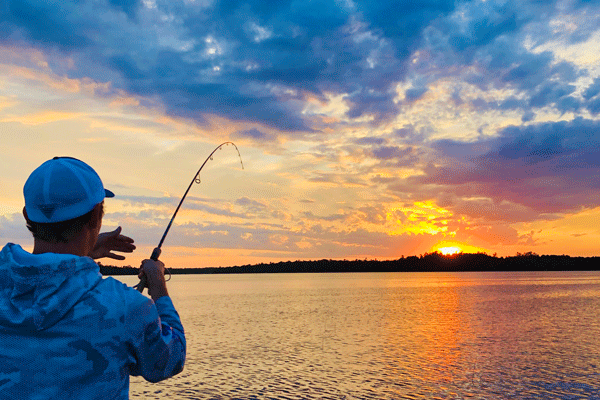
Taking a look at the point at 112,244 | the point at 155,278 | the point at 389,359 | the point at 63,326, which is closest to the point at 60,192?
the point at 63,326

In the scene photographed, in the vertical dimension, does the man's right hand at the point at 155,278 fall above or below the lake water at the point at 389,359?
above

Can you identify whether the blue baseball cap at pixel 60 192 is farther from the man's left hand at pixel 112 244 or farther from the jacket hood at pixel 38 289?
the man's left hand at pixel 112 244

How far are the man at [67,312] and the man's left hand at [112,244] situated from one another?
673mm

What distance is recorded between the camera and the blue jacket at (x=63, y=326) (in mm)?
1878

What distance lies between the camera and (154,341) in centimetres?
211

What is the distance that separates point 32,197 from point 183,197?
3.76 m

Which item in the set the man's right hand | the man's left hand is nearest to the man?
the man's right hand

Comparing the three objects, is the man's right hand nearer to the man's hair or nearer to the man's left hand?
the man's left hand

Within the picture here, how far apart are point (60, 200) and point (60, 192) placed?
1.3 inches

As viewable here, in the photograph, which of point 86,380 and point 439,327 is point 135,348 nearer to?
point 86,380

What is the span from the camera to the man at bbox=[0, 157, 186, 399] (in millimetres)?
1885

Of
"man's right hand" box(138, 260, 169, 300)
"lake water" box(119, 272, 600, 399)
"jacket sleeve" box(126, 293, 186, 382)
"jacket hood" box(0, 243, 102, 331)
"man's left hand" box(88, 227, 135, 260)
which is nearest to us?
"jacket hood" box(0, 243, 102, 331)

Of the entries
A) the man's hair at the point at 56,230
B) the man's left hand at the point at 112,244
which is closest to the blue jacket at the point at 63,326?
the man's hair at the point at 56,230

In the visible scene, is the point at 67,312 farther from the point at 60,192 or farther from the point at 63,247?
the point at 60,192
